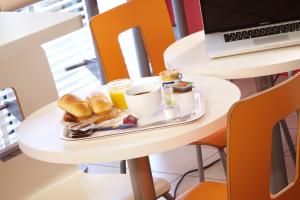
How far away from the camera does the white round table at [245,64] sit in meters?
2.57

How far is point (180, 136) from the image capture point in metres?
1.99

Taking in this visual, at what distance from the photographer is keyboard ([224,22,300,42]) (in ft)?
9.47

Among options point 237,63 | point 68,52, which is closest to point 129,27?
point 237,63

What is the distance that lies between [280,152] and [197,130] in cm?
106

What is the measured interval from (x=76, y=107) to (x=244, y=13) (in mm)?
1056

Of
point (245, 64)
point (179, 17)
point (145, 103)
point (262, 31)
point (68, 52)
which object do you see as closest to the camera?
point (145, 103)

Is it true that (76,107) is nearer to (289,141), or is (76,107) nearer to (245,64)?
(245,64)

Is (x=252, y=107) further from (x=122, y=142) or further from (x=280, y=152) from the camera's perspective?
(x=280, y=152)

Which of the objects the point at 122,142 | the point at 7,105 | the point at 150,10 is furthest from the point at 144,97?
the point at 150,10

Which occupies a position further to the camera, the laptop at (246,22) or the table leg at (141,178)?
the laptop at (246,22)

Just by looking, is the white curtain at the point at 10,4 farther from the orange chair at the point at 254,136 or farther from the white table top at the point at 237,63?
the orange chair at the point at 254,136

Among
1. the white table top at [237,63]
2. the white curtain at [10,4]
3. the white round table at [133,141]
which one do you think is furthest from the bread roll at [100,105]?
the white curtain at [10,4]

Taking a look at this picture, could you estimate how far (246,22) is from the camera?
117 inches

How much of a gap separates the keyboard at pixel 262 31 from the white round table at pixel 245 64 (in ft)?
0.45
